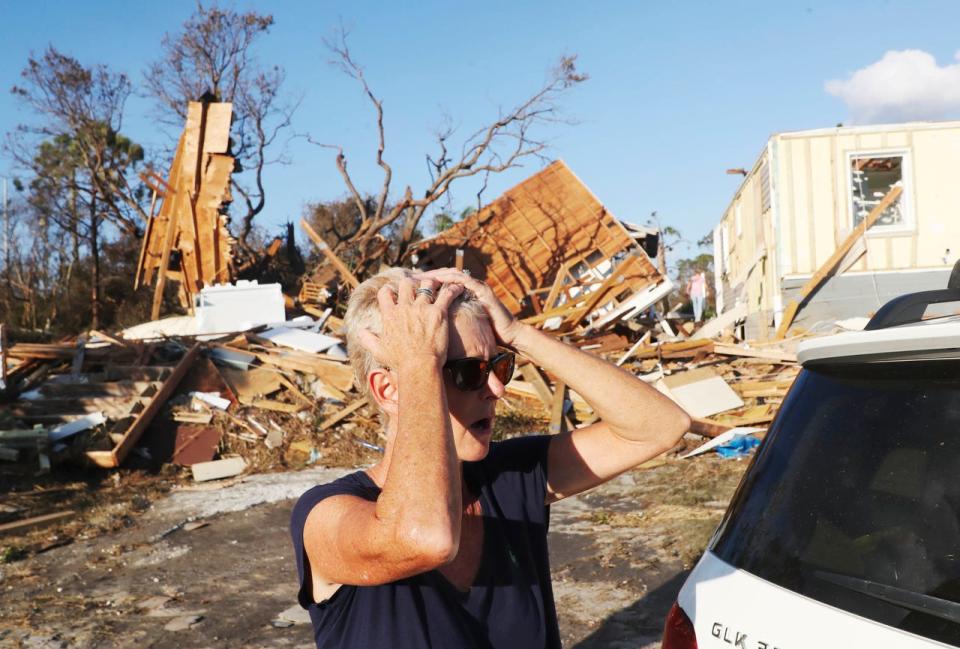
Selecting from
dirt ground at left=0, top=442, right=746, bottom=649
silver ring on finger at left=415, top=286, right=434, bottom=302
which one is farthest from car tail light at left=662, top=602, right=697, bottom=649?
dirt ground at left=0, top=442, right=746, bottom=649

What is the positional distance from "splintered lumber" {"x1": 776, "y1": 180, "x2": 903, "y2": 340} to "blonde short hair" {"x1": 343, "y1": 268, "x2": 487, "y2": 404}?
52.4ft

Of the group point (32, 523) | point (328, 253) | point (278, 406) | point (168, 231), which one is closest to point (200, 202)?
point (168, 231)

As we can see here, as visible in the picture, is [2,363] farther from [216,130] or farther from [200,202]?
[216,130]

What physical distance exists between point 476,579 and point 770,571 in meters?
0.69

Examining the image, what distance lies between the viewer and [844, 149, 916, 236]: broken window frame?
56.3 ft

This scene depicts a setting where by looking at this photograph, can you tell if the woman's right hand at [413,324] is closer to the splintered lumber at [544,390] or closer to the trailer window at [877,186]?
the splintered lumber at [544,390]

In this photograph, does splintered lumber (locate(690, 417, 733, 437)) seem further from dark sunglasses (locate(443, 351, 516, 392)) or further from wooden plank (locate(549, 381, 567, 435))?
dark sunglasses (locate(443, 351, 516, 392))

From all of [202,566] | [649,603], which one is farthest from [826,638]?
[202,566]

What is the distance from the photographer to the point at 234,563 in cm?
767

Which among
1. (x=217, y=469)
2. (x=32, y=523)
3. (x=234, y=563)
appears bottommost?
(x=234, y=563)

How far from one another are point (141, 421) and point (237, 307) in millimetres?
8101

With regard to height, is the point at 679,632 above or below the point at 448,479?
below

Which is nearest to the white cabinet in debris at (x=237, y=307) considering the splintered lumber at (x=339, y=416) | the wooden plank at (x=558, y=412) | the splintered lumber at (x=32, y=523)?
the splintered lumber at (x=339, y=416)

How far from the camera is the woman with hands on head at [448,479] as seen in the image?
61.5 inches
